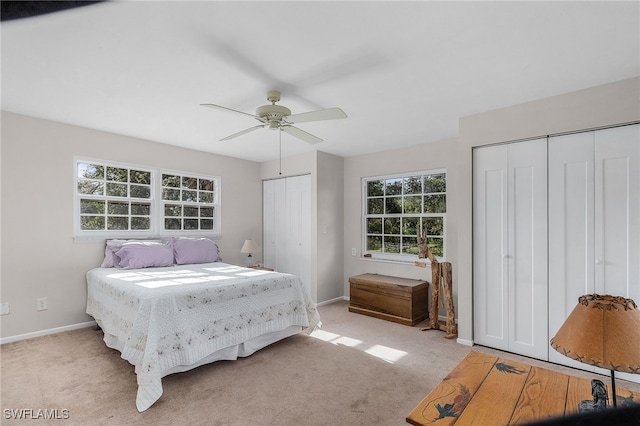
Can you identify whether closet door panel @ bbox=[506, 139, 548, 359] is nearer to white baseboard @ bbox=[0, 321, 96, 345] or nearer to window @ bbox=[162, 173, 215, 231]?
window @ bbox=[162, 173, 215, 231]

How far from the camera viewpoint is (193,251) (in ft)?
14.0

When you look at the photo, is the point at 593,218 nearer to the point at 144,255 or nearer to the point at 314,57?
the point at 314,57

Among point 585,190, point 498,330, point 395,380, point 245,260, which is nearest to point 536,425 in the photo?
point 395,380

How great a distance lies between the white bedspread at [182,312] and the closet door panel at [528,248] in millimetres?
1997

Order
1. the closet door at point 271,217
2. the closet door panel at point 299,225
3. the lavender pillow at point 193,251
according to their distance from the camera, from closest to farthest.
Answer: the lavender pillow at point 193,251 < the closet door panel at point 299,225 < the closet door at point 271,217

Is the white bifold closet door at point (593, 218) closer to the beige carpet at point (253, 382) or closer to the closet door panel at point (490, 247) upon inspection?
the closet door panel at point (490, 247)

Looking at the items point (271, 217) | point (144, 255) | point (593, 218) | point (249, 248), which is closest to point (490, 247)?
point (593, 218)

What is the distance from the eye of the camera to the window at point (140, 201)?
3.85 metres

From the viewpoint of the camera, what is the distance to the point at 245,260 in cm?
541

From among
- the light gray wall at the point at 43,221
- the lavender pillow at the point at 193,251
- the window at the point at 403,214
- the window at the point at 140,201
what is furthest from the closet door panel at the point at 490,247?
the light gray wall at the point at 43,221

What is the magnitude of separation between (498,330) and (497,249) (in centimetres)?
78

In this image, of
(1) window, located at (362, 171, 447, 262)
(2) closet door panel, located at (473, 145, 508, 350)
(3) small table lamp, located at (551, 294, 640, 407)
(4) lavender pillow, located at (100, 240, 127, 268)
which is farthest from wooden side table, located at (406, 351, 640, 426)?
(4) lavender pillow, located at (100, 240, 127, 268)

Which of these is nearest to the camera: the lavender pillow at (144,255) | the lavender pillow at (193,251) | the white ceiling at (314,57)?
the white ceiling at (314,57)

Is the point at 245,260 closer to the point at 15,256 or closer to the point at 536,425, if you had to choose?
the point at 15,256
